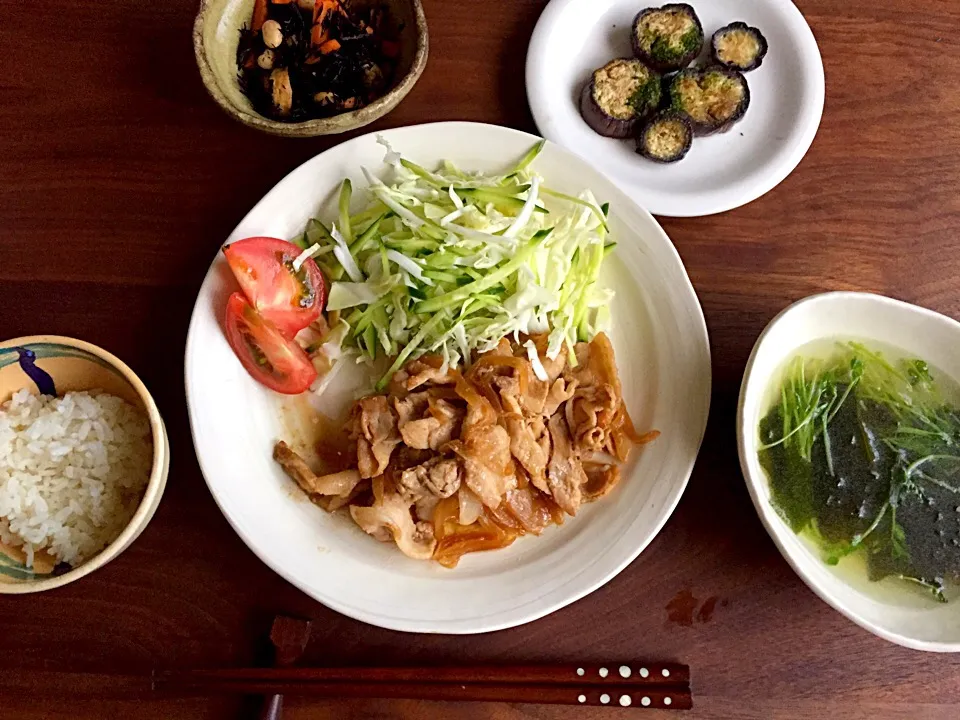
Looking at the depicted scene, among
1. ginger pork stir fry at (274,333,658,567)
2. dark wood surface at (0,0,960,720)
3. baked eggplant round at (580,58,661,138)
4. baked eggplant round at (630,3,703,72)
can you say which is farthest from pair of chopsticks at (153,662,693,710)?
baked eggplant round at (630,3,703,72)

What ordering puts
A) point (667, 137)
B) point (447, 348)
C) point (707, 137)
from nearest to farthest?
point (447, 348), point (667, 137), point (707, 137)

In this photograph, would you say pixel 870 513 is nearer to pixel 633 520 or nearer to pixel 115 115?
pixel 633 520

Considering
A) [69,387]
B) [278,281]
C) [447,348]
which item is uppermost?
[278,281]

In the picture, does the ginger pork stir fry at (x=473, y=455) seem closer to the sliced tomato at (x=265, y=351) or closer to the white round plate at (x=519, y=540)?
the white round plate at (x=519, y=540)

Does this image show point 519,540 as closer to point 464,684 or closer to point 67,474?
point 464,684

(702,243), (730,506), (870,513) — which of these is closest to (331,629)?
(730,506)

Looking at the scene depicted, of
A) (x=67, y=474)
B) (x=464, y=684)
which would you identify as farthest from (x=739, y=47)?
(x=67, y=474)
